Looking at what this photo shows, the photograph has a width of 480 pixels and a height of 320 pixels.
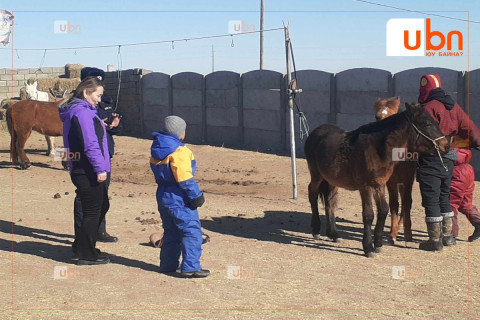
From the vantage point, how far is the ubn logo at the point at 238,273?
7.20 metres

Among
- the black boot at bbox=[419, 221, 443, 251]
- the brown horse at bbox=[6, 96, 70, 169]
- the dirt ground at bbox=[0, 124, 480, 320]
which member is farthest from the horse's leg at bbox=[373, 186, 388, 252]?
the brown horse at bbox=[6, 96, 70, 169]

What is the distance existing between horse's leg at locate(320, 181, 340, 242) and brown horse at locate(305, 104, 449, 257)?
358 mm

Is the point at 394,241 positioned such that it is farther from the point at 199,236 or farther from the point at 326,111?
the point at 326,111

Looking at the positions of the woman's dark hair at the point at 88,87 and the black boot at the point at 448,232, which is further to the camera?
the black boot at the point at 448,232

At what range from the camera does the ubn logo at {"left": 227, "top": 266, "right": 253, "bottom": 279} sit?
7.20 metres

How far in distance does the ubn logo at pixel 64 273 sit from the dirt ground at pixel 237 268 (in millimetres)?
21

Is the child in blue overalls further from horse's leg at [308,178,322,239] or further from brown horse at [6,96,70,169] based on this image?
brown horse at [6,96,70,169]

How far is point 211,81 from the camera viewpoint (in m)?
22.1

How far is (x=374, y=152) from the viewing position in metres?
8.04

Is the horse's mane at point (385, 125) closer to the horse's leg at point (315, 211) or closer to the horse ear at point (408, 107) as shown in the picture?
the horse ear at point (408, 107)

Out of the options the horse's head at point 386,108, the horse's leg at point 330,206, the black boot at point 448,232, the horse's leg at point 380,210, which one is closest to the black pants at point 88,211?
the horse's leg at point 330,206

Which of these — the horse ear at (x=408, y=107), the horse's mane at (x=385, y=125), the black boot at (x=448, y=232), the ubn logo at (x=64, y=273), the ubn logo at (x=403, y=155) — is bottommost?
the ubn logo at (x=64, y=273)

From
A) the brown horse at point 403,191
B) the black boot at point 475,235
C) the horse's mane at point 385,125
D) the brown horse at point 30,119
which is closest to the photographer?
the horse's mane at point 385,125

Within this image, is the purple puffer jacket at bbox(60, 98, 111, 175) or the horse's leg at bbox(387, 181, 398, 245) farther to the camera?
the horse's leg at bbox(387, 181, 398, 245)
